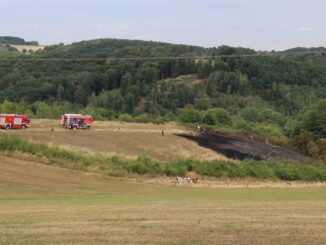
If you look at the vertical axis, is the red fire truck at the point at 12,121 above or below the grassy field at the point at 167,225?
below

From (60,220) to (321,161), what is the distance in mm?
58619

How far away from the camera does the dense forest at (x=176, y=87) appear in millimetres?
121438

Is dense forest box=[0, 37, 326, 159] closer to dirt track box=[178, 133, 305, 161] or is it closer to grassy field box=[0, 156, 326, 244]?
dirt track box=[178, 133, 305, 161]

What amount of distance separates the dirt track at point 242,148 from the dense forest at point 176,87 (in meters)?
29.5

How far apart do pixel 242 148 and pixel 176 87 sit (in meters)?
94.0

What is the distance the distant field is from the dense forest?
34235 mm

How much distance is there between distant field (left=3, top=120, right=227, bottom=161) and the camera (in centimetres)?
5719

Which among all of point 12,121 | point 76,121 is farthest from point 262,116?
point 12,121

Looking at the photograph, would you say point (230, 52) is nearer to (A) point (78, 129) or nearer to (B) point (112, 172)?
(A) point (78, 129)

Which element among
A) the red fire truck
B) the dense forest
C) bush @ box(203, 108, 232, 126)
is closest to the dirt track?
the red fire truck

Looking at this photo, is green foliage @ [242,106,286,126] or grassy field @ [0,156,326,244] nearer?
grassy field @ [0,156,326,244]

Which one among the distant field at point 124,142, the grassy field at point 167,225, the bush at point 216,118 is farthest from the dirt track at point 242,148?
the grassy field at point 167,225

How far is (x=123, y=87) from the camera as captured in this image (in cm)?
15575

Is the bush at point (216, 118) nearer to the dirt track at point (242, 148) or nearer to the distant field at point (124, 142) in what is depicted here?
the dirt track at point (242, 148)
